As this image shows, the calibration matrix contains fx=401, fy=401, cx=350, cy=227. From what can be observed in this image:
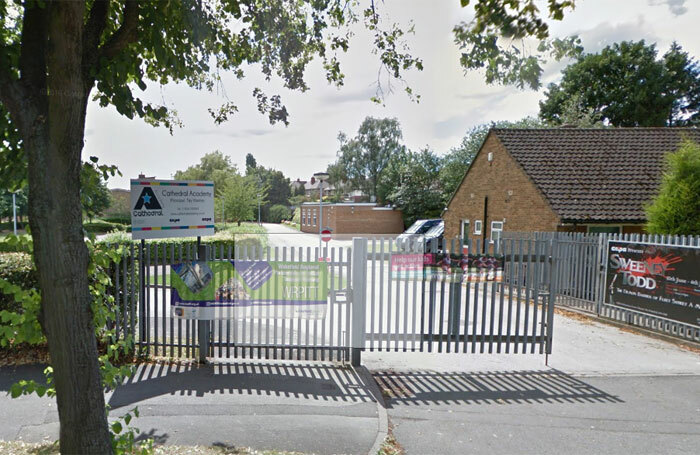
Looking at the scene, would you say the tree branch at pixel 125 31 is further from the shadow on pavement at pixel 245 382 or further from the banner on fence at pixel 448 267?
the banner on fence at pixel 448 267

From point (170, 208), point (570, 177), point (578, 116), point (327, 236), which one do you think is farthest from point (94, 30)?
point (578, 116)

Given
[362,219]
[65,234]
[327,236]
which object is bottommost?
[327,236]

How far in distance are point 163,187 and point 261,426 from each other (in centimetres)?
343

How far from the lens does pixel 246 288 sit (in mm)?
5590

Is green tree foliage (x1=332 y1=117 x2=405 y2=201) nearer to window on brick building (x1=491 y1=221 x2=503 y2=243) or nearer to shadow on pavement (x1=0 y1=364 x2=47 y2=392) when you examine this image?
window on brick building (x1=491 y1=221 x2=503 y2=243)

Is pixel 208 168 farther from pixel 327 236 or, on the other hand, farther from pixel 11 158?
pixel 11 158

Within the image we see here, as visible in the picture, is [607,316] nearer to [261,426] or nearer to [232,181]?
[261,426]

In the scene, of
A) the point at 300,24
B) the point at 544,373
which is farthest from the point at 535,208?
the point at 300,24

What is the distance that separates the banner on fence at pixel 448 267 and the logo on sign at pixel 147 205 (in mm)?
3324

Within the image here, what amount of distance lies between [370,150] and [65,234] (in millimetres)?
54128

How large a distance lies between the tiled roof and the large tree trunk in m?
13.5

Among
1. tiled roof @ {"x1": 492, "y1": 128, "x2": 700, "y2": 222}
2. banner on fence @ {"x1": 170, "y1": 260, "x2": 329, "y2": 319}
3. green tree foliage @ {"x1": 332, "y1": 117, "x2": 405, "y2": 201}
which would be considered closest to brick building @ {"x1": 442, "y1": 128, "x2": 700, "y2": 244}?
tiled roof @ {"x1": 492, "y1": 128, "x2": 700, "y2": 222}

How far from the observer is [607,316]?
928cm

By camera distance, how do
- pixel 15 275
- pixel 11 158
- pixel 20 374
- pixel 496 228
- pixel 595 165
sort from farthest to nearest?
pixel 496 228, pixel 595 165, pixel 15 275, pixel 20 374, pixel 11 158
